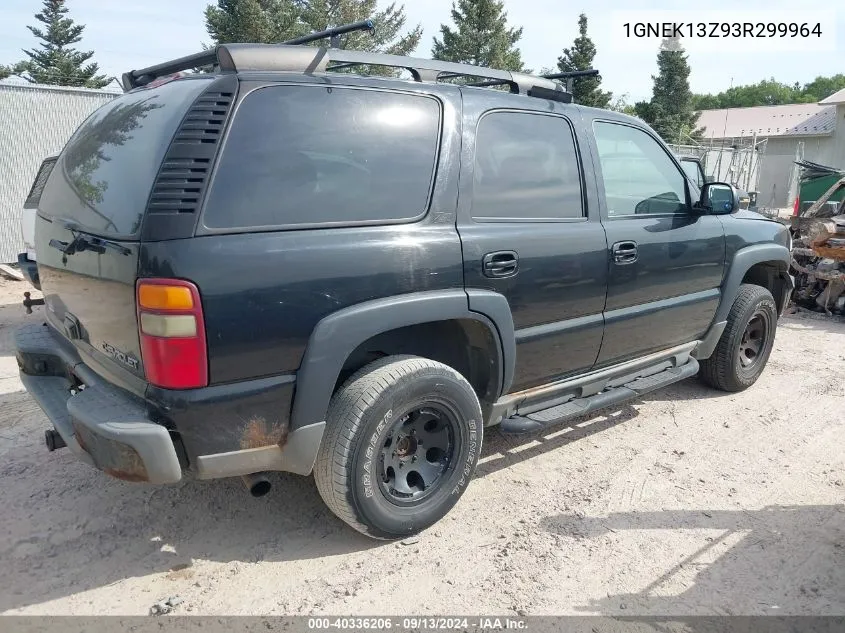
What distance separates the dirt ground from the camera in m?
2.62

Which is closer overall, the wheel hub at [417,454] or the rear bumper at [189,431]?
the rear bumper at [189,431]

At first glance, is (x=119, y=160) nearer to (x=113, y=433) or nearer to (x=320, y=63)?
(x=320, y=63)

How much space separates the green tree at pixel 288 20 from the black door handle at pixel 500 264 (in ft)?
63.9

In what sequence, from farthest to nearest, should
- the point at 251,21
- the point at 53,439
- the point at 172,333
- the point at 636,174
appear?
1. the point at 251,21
2. the point at 636,174
3. the point at 53,439
4. the point at 172,333

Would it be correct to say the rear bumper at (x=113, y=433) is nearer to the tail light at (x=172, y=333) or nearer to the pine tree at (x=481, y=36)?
the tail light at (x=172, y=333)

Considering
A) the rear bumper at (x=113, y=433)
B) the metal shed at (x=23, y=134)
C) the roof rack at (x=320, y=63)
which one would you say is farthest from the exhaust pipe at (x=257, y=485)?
the metal shed at (x=23, y=134)

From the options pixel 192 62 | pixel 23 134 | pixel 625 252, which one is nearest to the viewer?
pixel 192 62

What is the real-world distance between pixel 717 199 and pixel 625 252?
3.26ft

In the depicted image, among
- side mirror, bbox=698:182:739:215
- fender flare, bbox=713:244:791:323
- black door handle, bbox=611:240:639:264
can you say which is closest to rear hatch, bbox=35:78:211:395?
black door handle, bbox=611:240:639:264

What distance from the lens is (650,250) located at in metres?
3.80

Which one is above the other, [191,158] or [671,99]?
[671,99]

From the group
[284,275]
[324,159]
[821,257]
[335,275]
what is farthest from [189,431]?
[821,257]

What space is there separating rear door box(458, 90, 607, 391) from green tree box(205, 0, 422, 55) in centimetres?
1897

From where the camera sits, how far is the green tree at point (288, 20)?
24.1 metres
